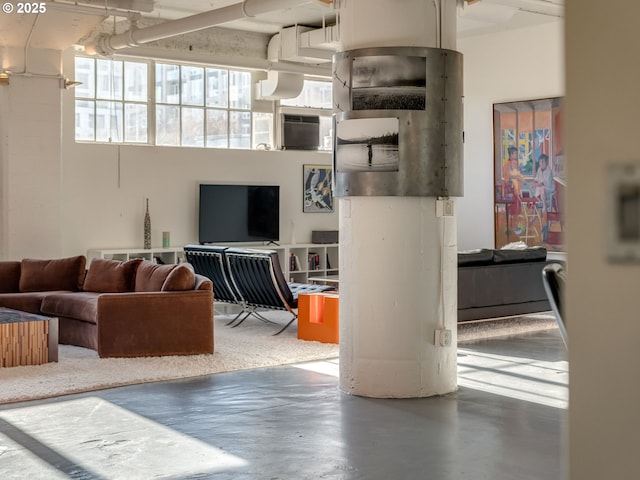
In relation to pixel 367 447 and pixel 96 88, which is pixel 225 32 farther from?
pixel 367 447

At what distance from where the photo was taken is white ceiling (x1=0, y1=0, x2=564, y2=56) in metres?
9.40

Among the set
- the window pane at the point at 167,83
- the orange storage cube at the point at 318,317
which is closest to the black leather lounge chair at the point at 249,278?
the orange storage cube at the point at 318,317

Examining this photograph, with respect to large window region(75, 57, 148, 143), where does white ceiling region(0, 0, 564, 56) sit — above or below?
above

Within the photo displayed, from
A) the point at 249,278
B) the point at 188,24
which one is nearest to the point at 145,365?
the point at 249,278

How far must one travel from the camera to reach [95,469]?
4.52 meters

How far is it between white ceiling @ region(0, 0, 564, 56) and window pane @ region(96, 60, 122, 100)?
2.91 ft

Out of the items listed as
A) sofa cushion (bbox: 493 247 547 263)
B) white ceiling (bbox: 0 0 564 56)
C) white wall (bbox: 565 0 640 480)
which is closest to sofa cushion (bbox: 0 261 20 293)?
white ceiling (bbox: 0 0 564 56)

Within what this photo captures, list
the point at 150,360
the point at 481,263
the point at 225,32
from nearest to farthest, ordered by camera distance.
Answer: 1. the point at 150,360
2. the point at 481,263
3. the point at 225,32

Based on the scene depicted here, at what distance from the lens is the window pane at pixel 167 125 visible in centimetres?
1275

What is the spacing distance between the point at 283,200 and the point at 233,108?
1.60 m

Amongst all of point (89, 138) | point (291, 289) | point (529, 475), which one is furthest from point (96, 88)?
point (529, 475)

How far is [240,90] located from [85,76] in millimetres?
2478

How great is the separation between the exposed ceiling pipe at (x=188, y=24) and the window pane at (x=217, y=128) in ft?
7.78

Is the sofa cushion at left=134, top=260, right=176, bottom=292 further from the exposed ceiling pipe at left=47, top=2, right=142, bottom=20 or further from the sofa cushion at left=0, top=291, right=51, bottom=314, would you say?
the exposed ceiling pipe at left=47, top=2, right=142, bottom=20
